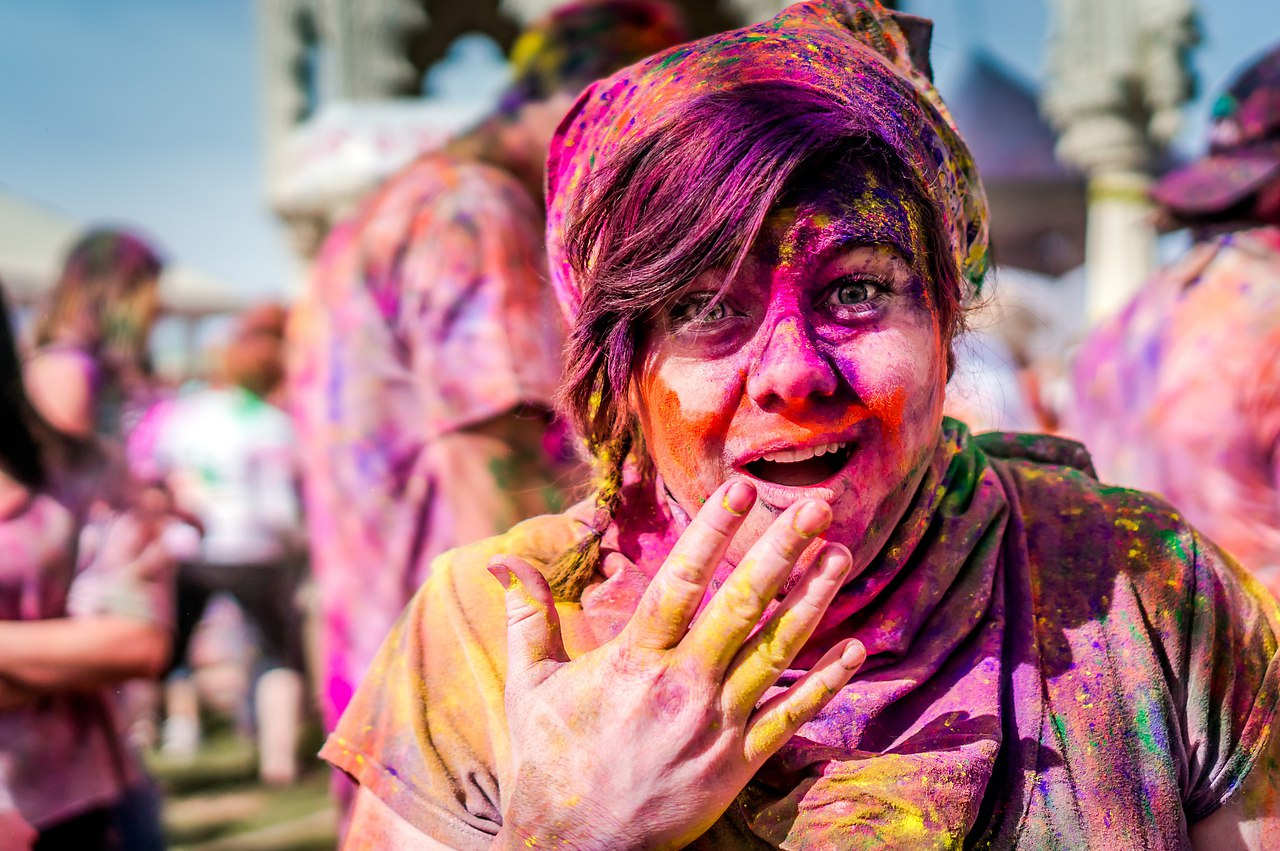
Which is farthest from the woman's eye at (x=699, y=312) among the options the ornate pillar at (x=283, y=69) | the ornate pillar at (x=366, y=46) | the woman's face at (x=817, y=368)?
the ornate pillar at (x=283, y=69)

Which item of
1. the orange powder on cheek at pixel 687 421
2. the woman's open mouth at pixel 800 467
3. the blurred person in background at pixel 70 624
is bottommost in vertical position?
the blurred person in background at pixel 70 624

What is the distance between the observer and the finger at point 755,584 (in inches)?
40.6

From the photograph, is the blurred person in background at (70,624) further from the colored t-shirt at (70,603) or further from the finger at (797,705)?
the finger at (797,705)

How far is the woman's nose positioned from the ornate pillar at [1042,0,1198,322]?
824 centimetres

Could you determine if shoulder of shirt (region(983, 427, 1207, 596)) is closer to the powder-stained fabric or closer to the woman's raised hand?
the woman's raised hand

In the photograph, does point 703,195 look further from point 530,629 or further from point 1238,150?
point 1238,150

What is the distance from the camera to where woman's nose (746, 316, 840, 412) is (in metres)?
Result: 1.12

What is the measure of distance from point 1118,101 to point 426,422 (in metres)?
8.21

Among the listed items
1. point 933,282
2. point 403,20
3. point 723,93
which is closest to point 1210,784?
point 933,282

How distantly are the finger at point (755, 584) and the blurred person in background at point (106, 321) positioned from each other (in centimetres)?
267

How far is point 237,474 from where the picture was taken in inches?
211

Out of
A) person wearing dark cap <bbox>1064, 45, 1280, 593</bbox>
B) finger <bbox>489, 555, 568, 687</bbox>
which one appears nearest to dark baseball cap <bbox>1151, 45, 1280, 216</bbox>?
person wearing dark cap <bbox>1064, 45, 1280, 593</bbox>

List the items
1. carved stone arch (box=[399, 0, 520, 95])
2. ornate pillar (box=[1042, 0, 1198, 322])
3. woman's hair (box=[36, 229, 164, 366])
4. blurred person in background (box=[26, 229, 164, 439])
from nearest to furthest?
1. blurred person in background (box=[26, 229, 164, 439])
2. woman's hair (box=[36, 229, 164, 366])
3. ornate pillar (box=[1042, 0, 1198, 322])
4. carved stone arch (box=[399, 0, 520, 95])

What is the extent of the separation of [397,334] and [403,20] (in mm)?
9658
